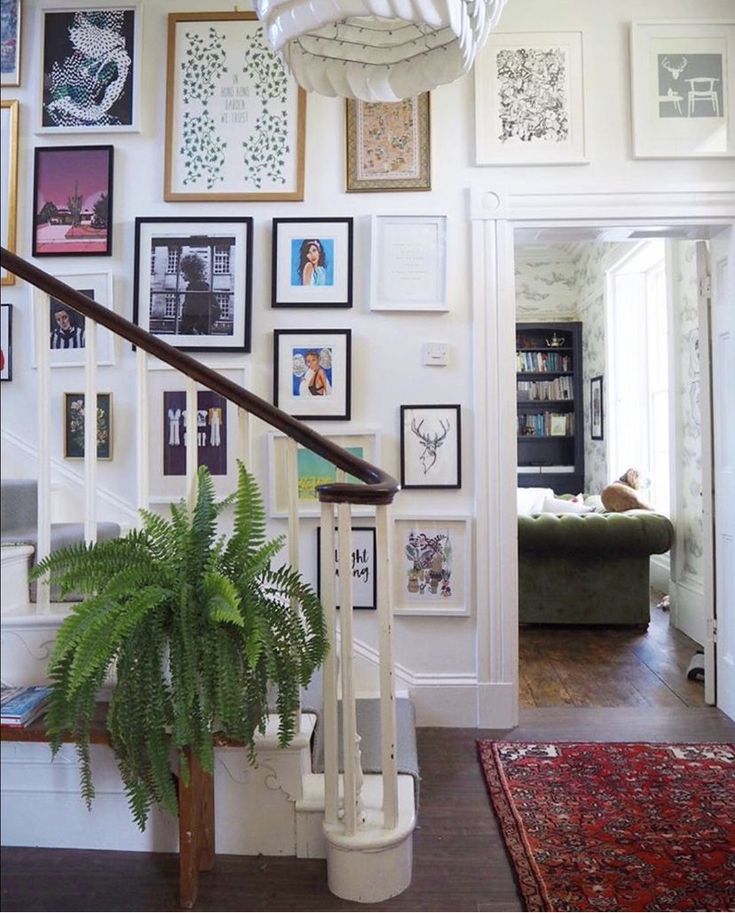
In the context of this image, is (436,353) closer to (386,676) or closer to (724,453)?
(724,453)

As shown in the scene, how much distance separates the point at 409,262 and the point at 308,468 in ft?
3.27

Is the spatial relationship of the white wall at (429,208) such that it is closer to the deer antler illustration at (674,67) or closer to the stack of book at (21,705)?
the deer antler illustration at (674,67)

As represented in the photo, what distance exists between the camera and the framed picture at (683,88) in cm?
292

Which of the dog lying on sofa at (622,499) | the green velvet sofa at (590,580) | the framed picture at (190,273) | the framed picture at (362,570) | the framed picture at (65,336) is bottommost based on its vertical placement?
the green velvet sofa at (590,580)

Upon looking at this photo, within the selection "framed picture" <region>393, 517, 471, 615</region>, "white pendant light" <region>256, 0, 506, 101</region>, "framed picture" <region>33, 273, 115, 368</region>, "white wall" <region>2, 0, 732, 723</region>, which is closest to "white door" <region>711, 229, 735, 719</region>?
"white wall" <region>2, 0, 732, 723</region>

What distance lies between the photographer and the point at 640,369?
5965 mm

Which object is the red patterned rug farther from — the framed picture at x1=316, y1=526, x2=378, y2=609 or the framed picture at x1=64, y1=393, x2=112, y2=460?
the framed picture at x1=64, y1=393, x2=112, y2=460

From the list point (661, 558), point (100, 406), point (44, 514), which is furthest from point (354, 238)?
point (661, 558)

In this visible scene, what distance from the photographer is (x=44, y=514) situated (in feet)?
4.94

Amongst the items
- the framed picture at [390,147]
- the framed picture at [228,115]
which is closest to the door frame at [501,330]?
the framed picture at [390,147]

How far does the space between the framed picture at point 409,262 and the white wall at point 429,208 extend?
0.05 metres

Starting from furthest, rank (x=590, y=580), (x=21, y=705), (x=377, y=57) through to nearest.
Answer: (x=590, y=580) < (x=377, y=57) < (x=21, y=705)

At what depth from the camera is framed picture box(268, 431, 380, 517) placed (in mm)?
2941

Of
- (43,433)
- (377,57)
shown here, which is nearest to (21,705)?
(43,433)
